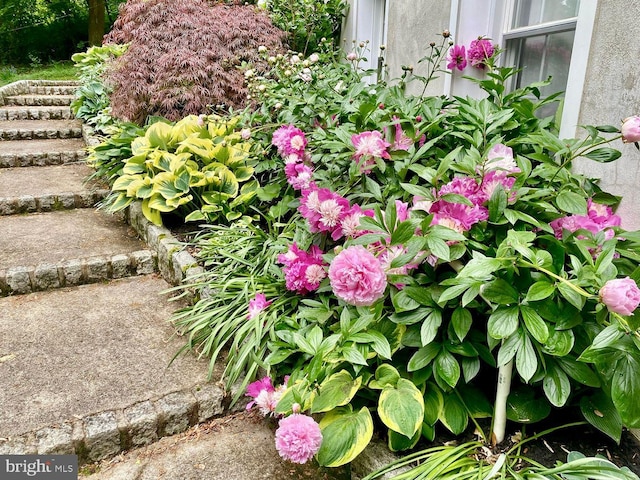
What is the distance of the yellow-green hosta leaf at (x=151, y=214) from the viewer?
2574 millimetres

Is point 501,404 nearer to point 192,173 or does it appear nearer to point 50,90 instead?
point 192,173

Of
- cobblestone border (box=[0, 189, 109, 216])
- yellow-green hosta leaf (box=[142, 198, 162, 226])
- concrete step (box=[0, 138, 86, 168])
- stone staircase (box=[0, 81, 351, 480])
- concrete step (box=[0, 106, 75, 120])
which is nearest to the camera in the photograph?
stone staircase (box=[0, 81, 351, 480])

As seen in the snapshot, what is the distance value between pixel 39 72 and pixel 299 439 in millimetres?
11045

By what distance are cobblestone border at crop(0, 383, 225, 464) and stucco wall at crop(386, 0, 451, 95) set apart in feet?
7.07

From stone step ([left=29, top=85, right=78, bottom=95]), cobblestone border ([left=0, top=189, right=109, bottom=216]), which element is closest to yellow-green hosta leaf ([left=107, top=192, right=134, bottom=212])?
cobblestone border ([left=0, top=189, right=109, bottom=216])

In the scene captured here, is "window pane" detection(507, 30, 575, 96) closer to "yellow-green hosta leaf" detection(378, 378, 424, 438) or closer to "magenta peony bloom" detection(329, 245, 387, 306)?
"magenta peony bloom" detection(329, 245, 387, 306)

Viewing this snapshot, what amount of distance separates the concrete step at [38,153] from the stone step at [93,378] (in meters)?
2.29

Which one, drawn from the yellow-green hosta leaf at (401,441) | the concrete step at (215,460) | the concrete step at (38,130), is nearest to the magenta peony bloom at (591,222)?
the yellow-green hosta leaf at (401,441)

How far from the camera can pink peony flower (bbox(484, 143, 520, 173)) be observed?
122 cm

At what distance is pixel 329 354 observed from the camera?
47.0 inches

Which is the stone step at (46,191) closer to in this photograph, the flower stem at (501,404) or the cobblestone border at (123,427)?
the cobblestone border at (123,427)

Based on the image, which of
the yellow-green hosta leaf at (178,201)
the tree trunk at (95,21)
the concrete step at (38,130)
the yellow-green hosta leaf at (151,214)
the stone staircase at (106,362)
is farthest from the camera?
the tree trunk at (95,21)

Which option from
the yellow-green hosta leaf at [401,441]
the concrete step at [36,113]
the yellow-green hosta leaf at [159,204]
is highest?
the concrete step at [36,113]

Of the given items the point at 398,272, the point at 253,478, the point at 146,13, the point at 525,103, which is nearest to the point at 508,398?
the point at 398,272
